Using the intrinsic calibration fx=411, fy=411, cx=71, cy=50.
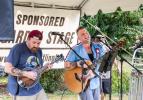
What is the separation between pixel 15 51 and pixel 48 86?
594cm

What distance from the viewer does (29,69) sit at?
5074 mm

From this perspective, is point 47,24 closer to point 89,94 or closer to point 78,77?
point 78,77

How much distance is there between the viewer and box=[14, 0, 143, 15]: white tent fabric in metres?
6.79

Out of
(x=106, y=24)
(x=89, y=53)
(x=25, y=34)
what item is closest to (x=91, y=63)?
(x=89, y=53)

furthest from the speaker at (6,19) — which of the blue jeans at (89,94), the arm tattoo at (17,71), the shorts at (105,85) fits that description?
the shorts at (105,85)

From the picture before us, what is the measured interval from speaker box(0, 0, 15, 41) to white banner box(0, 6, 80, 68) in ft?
7.17

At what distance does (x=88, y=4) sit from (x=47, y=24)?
2.67 ft

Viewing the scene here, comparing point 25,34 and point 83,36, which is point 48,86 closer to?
point 25,34

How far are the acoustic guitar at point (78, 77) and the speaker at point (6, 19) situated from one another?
1.47 m

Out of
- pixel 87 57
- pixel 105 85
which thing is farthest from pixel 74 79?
pixel 105 85

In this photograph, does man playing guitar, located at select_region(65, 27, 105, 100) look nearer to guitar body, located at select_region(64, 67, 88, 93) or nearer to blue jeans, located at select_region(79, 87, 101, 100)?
blue jeans, located at select_region(79, 87, 101, 100)

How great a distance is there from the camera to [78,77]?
606 cm

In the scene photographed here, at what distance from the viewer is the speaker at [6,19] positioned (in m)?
4.35

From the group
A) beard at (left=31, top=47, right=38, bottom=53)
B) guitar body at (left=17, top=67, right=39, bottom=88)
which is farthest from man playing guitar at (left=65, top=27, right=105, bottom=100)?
guitar body at (left=17, top=67, right=39, bottom=88)
